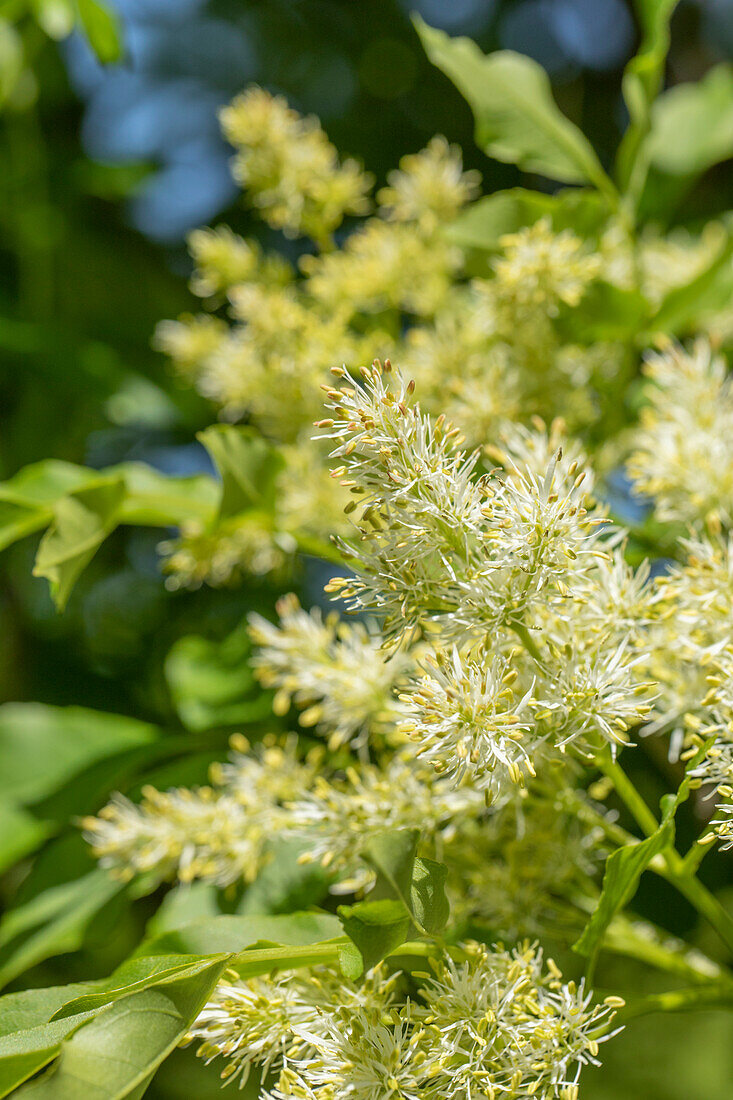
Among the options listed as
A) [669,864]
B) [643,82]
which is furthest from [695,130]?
[669,864]

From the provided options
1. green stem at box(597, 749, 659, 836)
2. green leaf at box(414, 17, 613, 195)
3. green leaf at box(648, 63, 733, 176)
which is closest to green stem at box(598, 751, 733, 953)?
green stem at box(597, 749, 659, 836)

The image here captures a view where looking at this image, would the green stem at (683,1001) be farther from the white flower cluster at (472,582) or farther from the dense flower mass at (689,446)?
the dense flower mass at (689,446)

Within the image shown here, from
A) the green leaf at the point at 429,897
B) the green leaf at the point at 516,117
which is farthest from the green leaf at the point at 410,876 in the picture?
the green leaf at the point at 516,117

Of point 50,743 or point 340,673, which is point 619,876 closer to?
point 340,673

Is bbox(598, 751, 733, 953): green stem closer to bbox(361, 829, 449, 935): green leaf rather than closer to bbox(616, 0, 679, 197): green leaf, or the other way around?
bbox(361, 829, 449, 935): green leaf

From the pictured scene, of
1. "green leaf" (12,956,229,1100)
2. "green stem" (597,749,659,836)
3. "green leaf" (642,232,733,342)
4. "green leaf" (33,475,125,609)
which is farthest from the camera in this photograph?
"green leaf" (642,232,733,342)

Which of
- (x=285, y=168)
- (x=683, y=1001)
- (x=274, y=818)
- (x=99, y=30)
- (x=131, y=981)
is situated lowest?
(x=683, y=1001)
